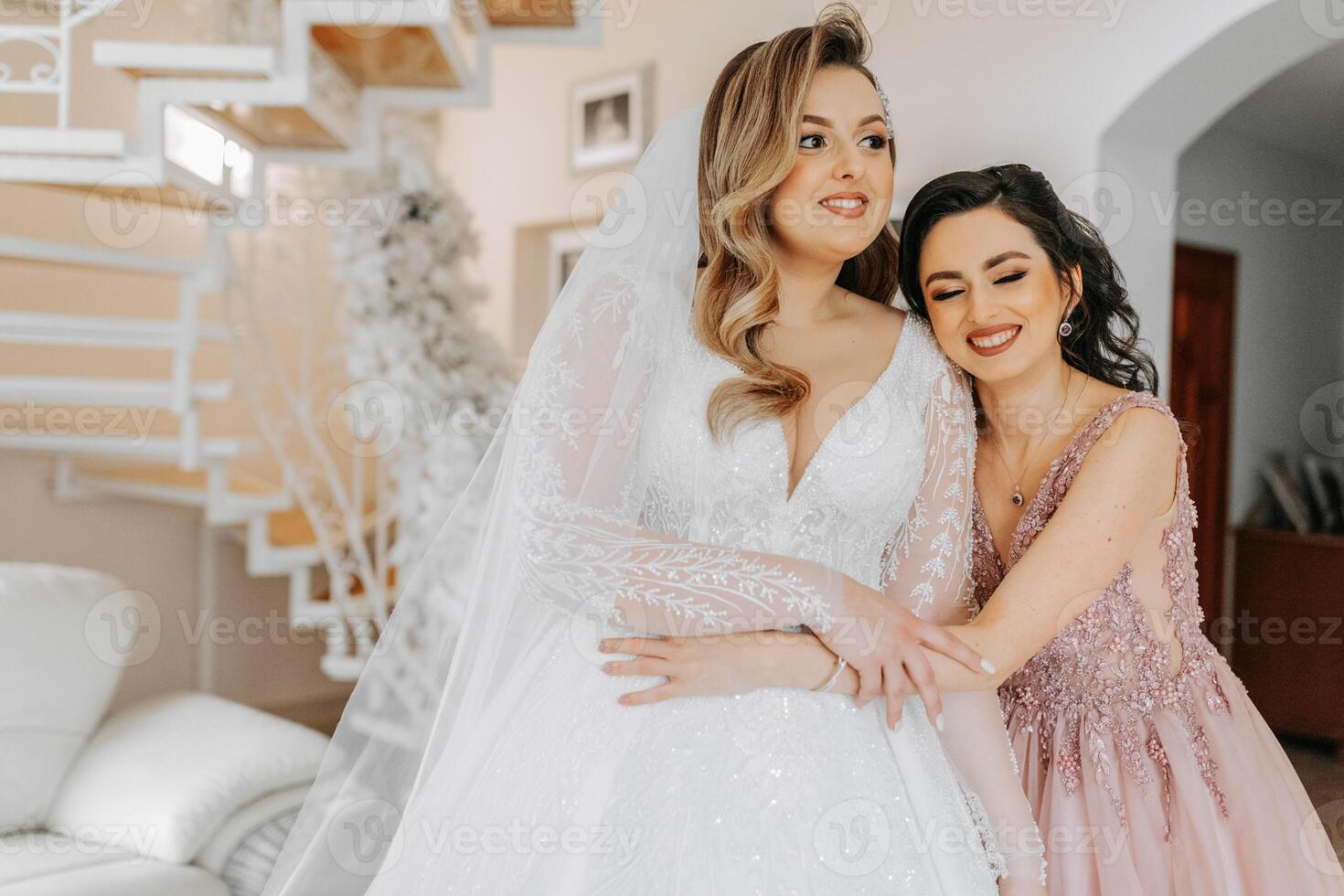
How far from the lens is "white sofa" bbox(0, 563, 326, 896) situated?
2.39 meters

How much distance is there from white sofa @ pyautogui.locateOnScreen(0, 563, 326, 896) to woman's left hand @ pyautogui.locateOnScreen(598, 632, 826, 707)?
4.74ft

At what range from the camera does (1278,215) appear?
570 cm

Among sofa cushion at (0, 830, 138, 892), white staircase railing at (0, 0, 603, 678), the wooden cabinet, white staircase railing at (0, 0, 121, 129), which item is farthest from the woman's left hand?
the wooden cabinet

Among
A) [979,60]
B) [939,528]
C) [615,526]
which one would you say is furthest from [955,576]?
[979,60]

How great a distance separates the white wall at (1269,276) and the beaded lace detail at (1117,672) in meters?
3.90

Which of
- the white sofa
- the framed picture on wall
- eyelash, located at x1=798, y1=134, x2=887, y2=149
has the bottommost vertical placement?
the white sofa

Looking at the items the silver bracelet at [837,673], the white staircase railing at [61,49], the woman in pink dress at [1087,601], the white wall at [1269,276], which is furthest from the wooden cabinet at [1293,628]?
the white staircase railing at [61,49]

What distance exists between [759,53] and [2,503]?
3200mm

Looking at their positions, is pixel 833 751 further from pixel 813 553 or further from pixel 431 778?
pixel 431 778

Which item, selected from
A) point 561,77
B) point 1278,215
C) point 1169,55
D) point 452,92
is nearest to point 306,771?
point 452,92

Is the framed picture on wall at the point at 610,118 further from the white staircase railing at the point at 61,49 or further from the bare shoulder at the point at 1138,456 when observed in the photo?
the bare shoulder at the point at 1138,456

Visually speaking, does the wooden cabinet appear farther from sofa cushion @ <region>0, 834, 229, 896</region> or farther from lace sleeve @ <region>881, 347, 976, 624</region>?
sofa cushion @ <region>0, 834, 229, 896</region>

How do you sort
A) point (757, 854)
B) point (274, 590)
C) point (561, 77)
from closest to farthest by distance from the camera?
point (757, 854) < point (274, 590) < point (561, 77)

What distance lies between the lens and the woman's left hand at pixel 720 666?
1355 mm
